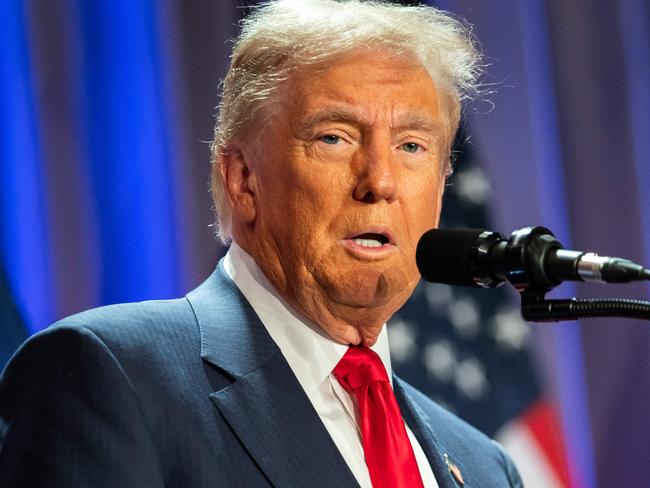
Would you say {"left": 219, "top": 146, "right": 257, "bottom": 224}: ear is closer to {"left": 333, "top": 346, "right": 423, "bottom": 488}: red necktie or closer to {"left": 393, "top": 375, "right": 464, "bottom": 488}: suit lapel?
{"left": 333, "top": 346, "right": 423, "bottom": 488}: red necktie

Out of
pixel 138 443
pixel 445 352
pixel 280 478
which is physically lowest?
pixel 445 352

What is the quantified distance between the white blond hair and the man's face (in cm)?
4

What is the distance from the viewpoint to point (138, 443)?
1.83 m

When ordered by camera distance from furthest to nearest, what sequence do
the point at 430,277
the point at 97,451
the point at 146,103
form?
the point at 146,103, the point at 97,451, the point at 430,277

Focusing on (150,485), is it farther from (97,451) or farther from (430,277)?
(430,277)

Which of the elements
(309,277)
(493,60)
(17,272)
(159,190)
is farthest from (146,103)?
(493,60)

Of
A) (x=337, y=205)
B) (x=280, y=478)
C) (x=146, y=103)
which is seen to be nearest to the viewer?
(x=280, y=478)

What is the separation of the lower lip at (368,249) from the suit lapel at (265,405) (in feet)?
0.83

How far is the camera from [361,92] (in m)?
2.26

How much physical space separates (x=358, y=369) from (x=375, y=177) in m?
0.44

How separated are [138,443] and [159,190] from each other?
124 centimetres

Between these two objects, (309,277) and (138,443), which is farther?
(309,277)

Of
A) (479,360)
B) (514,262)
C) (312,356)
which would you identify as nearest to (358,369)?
(312,356)

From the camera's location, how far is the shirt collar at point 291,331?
2.20 metres
